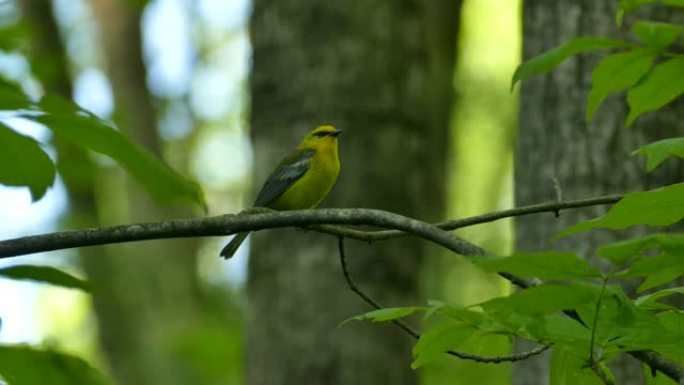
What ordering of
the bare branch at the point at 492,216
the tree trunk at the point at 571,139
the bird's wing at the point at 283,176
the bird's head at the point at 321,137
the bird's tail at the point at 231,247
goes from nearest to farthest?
the bare branch at the point at 492,216 < the tree trunk at the point at 571,139 < the bird's tail at the point at 231,247 < the bird's head at the point at 321,137 < the bird's wing at the point at 283,176

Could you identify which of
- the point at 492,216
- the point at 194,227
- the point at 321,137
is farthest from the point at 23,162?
the point at 321,137

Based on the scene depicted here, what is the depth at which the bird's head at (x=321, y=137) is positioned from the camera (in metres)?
5.35


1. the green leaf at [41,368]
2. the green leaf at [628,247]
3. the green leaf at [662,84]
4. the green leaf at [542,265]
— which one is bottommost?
the green leaf at [41,368]

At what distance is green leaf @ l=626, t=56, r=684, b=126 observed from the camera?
2334 mm

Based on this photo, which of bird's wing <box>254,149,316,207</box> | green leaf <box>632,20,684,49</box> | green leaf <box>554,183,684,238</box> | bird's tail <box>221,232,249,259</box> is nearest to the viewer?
green leaf <box>554,183,684,238</box>

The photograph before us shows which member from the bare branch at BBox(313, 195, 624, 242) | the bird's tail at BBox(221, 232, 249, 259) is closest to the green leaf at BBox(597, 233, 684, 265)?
the bare branch at BBox(313, 195, 624, 242)

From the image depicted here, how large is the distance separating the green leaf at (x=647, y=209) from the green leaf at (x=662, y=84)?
1.47 ft

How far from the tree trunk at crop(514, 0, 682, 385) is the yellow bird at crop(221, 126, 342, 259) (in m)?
1.27

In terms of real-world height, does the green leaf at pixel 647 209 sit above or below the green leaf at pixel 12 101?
below

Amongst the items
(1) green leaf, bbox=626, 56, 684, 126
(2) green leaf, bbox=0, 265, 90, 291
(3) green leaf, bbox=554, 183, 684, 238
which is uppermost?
(1) green leaf, bbox=626, 56, 684, 126

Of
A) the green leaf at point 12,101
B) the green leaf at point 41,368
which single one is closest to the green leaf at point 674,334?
the green leaf at point 41,368

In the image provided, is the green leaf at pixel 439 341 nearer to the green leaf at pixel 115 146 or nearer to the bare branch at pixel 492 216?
the bare branch at pixel 492 216

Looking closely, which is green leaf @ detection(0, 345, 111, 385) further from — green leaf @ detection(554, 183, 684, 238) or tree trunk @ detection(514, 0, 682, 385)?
tree trunk @ detection(514, 0, 682, 385)

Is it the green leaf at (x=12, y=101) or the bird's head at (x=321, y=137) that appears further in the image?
the bird's head at (x=321, y=137)
